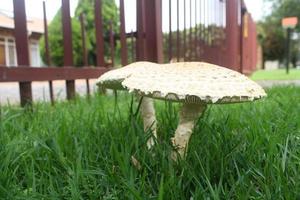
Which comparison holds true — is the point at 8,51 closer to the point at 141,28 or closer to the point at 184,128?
the point at 141,28

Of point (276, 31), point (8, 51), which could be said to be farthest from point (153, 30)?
point (276, 31)

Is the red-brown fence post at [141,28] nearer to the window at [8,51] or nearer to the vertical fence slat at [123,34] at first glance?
the vertical fence slat at [123,34]

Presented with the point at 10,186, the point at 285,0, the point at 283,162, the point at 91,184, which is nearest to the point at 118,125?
the point at 91,184

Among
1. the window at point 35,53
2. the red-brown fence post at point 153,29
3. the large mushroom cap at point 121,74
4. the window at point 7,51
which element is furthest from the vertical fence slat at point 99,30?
the window at point 35,53

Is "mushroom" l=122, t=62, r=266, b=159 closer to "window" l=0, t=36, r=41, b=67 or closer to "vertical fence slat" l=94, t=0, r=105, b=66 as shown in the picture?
"vertical fence slat" l=94, t=0, r=105, b=66

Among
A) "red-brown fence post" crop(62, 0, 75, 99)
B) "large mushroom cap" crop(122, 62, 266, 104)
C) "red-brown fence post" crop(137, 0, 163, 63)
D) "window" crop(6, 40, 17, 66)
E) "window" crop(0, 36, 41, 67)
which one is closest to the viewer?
Result: "large mushroom cap" crop(122, 62, 266, 104)

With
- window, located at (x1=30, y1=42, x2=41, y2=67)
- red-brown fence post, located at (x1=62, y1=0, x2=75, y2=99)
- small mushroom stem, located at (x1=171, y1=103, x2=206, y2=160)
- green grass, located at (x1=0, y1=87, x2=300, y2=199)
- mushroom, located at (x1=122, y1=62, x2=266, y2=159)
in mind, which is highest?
window, located at (x1=30, y1=42, x2=41, y2=67)

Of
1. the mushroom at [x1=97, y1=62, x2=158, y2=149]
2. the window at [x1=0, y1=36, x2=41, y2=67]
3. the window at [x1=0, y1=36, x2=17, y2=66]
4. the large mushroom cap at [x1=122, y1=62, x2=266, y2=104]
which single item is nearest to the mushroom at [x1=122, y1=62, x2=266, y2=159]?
the large mushroom cap at [x1=122, y1=62, x2=266, y2=104]
